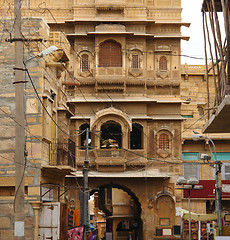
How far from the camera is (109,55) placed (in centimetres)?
3966

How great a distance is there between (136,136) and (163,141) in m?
2.32

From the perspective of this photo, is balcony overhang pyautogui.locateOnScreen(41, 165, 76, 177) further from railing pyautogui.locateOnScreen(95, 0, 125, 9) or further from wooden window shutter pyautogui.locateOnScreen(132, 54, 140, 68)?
railing pyautogui.locateOnScreen(95, 0, 125, 9)

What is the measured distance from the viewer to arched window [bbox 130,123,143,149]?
39469 millimetres

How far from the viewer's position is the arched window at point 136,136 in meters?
39.5

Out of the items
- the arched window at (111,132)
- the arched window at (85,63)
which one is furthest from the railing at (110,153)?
the arched window at (85,63)

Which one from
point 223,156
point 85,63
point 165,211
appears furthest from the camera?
point 223,156

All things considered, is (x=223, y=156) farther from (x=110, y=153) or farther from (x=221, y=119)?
(x=221, y=119)

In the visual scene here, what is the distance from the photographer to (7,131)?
21.4 metres

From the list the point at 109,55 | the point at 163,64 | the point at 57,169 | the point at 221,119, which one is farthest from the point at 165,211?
the point at 221,119

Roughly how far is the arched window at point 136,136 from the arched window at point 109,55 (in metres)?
4.34

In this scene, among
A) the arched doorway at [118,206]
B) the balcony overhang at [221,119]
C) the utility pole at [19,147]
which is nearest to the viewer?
the balcony overhang at [221,119]

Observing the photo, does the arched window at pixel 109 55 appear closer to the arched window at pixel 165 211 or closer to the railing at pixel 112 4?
the railing at pixel 112 4

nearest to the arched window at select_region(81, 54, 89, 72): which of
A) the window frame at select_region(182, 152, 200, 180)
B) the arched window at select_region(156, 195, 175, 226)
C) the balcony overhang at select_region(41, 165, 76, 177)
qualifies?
the window frame at select_region(182, 152, 200, 180)

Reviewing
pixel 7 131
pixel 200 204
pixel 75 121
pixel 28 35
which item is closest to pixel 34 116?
pixel 7 131
